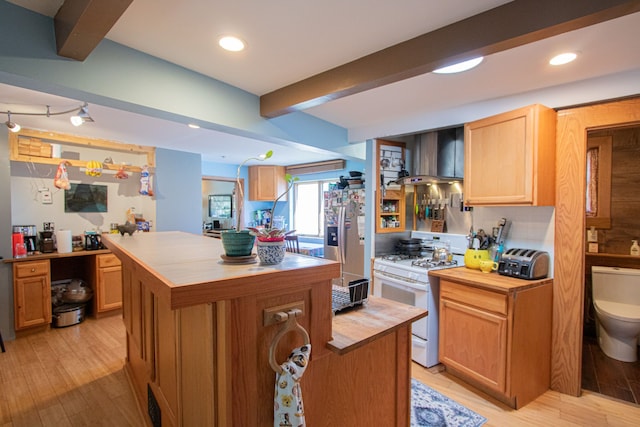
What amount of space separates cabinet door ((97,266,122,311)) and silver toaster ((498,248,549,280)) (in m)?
4.36

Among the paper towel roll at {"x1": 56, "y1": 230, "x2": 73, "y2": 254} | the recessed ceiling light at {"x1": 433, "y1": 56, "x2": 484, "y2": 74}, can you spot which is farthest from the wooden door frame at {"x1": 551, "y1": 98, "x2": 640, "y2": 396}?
the paper towel roll at {"x1": 56, "y1": 230, "x2": 73, "y2": 254}

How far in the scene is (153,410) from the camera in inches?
71.0

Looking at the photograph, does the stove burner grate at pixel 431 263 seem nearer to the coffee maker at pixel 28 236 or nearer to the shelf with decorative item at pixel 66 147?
the shelf with decorative item at pixel 66 147

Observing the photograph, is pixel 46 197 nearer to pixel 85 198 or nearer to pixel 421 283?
pixel 85 198

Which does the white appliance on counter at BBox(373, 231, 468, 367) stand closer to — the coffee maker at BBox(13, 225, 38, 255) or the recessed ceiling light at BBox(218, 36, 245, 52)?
the recessed ceiling light at BBox(218, 36, 245, 52)

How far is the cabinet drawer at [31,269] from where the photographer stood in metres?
3.19

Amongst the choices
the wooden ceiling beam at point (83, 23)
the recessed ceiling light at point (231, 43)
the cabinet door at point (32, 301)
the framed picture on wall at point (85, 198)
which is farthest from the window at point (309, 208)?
the wooden ceiling beam at point (83, 23)

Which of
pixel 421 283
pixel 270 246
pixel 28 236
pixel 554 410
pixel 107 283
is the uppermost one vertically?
pixel 270 246

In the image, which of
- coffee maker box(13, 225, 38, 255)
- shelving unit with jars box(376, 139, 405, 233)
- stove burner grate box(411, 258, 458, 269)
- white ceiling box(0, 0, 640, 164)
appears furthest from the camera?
coffee maker box(13, 225, 38, 255)

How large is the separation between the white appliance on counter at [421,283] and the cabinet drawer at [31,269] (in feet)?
12.0

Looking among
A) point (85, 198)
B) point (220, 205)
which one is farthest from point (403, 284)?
point (220, 205)

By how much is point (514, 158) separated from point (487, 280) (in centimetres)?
95

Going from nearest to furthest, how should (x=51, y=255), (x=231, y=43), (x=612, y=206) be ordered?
(x=231, y=43), (x=612, y=206), (x=51, y=255)

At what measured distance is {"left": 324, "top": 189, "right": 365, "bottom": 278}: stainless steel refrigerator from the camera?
3865 millimetres
